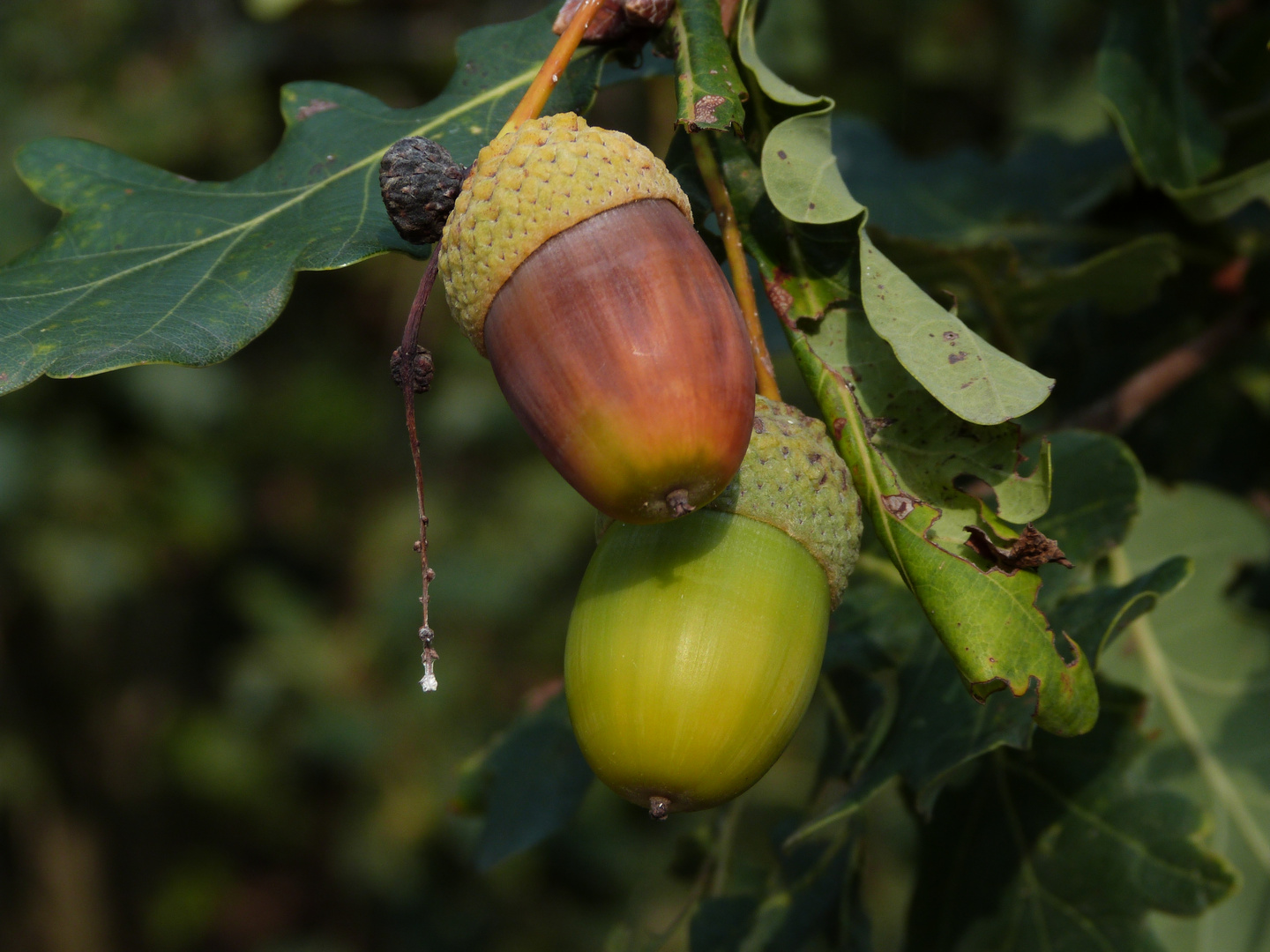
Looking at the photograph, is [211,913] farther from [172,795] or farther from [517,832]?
[517,832]

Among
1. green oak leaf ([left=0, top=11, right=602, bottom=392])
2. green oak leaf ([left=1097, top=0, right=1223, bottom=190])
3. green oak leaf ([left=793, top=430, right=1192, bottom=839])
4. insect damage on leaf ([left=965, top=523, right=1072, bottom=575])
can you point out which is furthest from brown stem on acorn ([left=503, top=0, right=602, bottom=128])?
green oak leaf ([left=1097, top=0, right=1223, bottom=190])

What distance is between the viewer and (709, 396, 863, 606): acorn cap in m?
0.74

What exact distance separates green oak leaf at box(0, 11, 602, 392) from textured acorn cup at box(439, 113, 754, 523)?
16cm

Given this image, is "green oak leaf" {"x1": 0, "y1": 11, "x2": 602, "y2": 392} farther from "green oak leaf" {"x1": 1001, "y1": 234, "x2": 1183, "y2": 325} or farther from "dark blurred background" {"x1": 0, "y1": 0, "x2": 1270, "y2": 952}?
"dark blurred background" {"x1": 0, "y1": 0, "x2": 1270, "y2": 952}

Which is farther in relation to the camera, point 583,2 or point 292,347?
point 292,347

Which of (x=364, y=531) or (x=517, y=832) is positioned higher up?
(x=517, y=832)

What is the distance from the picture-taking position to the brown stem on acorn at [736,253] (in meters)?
0.82

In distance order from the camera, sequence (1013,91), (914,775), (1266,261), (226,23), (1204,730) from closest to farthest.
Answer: (914,775), (1204,730), (1266,261), (1013,91), (226,23)

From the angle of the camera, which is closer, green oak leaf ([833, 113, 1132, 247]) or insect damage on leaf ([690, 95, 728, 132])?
insect damage on leaf ([690, 95, 728, 132])

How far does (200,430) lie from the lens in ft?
10.5

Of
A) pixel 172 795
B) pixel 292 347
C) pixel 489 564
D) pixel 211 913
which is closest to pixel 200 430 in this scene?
pixel 292 347

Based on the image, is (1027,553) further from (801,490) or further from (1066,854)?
(1066,854)

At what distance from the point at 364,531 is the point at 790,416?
9.89ft

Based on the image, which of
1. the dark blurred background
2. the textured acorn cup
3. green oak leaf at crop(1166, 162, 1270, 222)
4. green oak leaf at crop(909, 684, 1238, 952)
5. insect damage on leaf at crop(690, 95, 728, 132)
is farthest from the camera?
the dark blurred background
